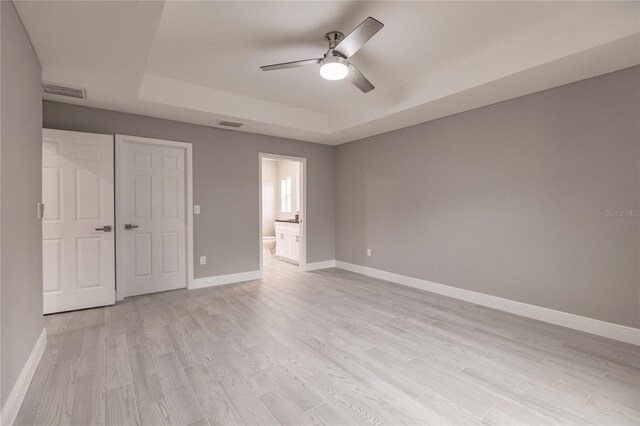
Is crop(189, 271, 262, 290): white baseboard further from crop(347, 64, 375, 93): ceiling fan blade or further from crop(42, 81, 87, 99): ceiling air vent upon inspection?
crop(347, 64, 375, 93): ceiling fan blade

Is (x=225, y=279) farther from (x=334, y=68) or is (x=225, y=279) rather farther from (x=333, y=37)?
(x=333, y=37)

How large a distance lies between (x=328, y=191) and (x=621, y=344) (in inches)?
174

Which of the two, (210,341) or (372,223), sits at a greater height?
(372,223)

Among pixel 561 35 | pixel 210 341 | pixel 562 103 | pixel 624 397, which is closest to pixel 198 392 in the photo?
pixel 210 341

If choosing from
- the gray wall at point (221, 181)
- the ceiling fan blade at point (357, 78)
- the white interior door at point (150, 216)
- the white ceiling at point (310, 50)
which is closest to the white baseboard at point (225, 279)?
the gray wall at point (221, 181)

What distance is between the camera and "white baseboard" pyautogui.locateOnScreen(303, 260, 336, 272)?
18.2ft

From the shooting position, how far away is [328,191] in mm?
5898

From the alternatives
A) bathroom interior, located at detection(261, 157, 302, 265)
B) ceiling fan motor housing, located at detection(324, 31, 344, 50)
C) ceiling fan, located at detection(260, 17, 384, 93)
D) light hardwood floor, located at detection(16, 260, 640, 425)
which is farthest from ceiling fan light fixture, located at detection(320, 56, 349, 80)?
bathroom interior, located at detection(261, 157, 302, 265)

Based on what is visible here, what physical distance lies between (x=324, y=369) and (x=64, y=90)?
12.2 ft

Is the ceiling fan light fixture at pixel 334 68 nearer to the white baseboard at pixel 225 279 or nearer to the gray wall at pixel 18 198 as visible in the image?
the gray wall at pixel 18 198

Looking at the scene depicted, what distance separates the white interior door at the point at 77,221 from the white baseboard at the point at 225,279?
1070 millimetres

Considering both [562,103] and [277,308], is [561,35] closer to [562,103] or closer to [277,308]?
[562,103]

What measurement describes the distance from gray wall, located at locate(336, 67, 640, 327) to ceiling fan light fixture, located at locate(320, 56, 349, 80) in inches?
81.4

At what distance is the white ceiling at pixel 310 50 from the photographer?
2184 millimetres
